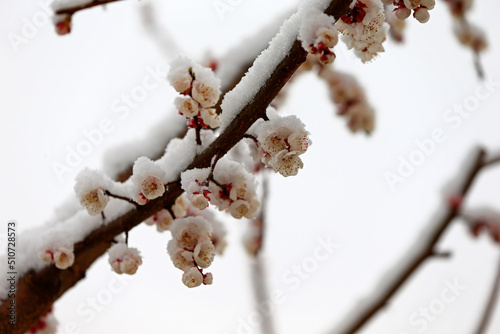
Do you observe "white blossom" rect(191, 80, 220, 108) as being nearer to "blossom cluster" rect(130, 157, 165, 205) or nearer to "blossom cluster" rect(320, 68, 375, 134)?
"blossom cluster" rect(130, 157, 165, 205)

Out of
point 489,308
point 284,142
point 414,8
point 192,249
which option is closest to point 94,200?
point 192,249

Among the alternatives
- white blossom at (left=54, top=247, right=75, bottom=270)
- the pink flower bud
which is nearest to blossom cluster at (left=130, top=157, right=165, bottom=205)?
the pink flower bud

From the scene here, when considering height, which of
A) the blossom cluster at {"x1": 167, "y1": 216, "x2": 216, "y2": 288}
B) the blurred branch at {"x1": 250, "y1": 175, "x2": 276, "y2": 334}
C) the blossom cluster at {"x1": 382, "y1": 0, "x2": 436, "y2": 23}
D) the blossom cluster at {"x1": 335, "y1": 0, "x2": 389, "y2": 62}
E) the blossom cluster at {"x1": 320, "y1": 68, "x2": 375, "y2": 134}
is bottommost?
the blurred branch at {"x1": 250, "y1": 175, "x2": 276, "y2": 334}

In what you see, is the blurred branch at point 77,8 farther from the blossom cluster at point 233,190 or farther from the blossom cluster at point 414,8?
the blossom cluster at point 414,8

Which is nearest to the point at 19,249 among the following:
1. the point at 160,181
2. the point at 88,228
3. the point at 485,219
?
the point at 88,228

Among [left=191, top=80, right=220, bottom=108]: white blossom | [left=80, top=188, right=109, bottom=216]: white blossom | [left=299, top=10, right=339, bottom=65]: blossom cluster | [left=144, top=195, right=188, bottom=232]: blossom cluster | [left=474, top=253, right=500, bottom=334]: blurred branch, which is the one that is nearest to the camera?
[left=299, top=10, right=339, bottom=65]: blossom cluster

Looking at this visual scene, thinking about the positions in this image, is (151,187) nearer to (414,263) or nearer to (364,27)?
(364,27)
